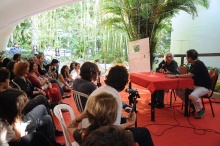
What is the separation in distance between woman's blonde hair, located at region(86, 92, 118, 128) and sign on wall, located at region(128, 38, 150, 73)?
122 inches

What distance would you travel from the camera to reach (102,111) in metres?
1.07

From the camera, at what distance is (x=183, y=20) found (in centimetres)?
743

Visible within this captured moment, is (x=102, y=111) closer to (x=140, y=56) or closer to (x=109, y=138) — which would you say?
(x=109, y=138)

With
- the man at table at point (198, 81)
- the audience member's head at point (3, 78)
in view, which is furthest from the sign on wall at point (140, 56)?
the audience member's head at point (3, 78)

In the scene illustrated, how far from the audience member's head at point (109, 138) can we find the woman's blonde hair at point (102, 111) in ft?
A: 1.54

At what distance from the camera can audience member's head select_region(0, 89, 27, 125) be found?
1.46 metres

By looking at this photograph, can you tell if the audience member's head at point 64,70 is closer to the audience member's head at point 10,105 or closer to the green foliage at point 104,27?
the green foliage at point 104,27

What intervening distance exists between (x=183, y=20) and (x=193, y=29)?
27.1 inches

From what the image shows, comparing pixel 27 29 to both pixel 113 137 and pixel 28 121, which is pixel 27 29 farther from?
pixel 113 137

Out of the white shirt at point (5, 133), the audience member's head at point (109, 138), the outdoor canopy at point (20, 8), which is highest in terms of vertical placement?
the outdoor canopy at point (20, 8)

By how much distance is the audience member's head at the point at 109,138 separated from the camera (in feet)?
1.81

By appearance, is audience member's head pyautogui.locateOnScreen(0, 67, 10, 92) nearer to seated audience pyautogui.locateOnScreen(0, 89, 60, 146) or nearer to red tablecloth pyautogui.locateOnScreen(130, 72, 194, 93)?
seated audience pyautogui.locateOnScreen(0, 89, 60, 146)

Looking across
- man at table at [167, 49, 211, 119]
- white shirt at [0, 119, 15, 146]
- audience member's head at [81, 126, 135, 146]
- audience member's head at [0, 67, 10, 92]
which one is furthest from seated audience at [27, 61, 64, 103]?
audience member's head at [81, 126, 135, 146]

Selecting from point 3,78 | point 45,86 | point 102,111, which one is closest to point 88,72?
point 3,78
